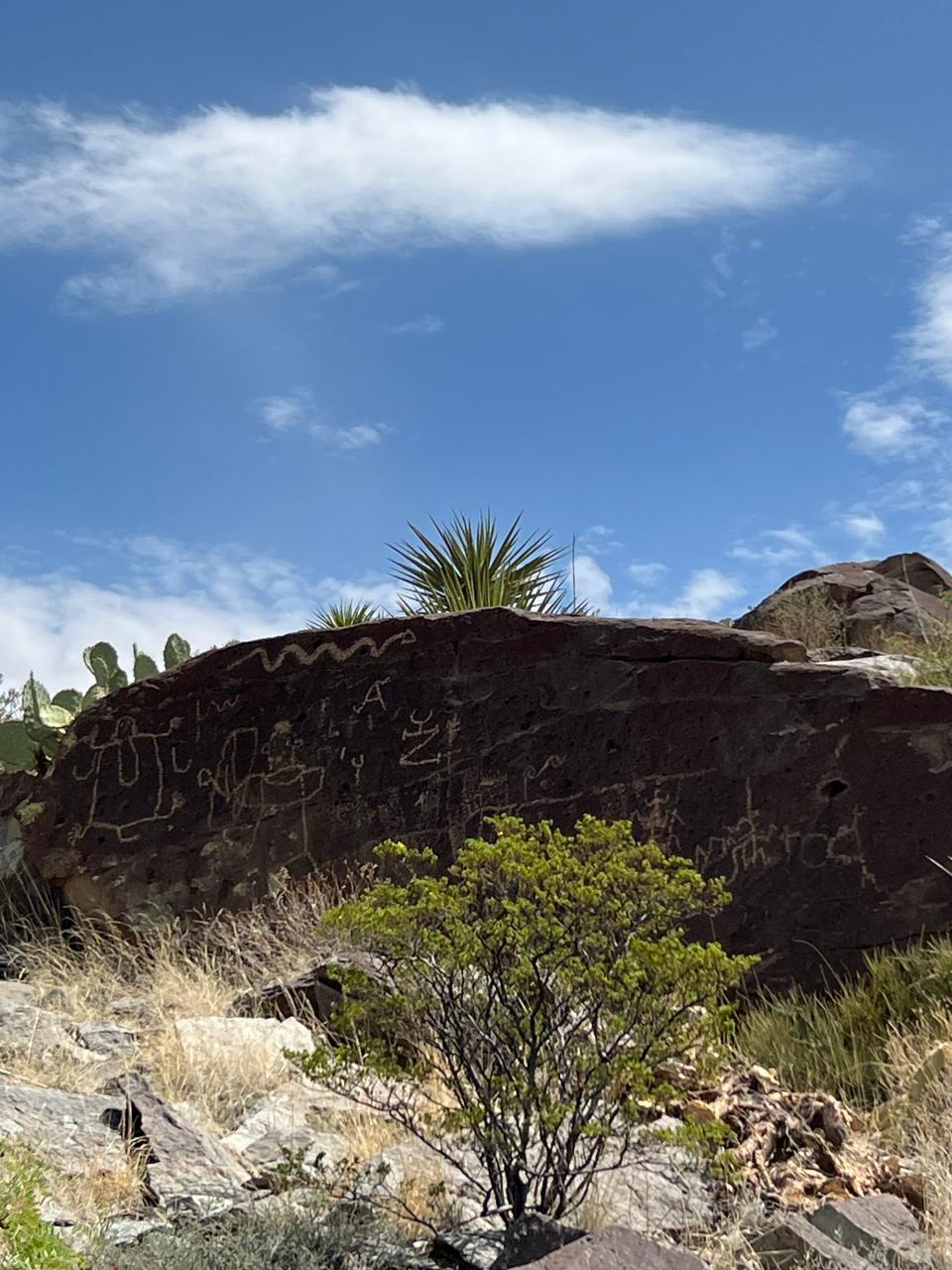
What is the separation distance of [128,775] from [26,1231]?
6.64m

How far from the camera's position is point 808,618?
16938mm

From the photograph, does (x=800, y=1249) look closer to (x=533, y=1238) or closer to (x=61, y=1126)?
(x=533, y=1238)

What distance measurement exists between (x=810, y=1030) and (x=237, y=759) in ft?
15.1

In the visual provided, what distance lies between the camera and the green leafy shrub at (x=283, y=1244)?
457cm

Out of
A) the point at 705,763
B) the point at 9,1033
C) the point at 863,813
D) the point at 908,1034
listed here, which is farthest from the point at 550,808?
the point at 9,1033

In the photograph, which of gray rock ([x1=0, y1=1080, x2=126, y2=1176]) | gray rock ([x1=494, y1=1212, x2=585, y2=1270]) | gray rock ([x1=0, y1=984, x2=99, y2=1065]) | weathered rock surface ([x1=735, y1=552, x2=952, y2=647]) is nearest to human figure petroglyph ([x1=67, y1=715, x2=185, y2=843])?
gray rock ([x1=0, y1=984, x2=99, y2=1065])

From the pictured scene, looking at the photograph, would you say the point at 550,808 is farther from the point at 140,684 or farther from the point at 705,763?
the point at 140,684

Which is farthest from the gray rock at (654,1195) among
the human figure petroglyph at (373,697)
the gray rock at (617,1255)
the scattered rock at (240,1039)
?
the human figure petroglyph at (373,697)

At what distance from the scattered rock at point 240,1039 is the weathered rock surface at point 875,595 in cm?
1015

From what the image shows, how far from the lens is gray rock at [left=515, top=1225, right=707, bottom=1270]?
431 cm

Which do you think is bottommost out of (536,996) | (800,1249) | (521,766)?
(800,1249)

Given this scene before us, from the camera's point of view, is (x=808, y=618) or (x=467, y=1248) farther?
(x=808, y=618)

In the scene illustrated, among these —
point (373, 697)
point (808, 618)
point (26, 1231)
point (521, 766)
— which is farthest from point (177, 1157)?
point (808, 618)

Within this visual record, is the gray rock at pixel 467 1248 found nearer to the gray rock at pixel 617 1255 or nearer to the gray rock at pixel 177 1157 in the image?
the gray rock at pixel 617 1255
